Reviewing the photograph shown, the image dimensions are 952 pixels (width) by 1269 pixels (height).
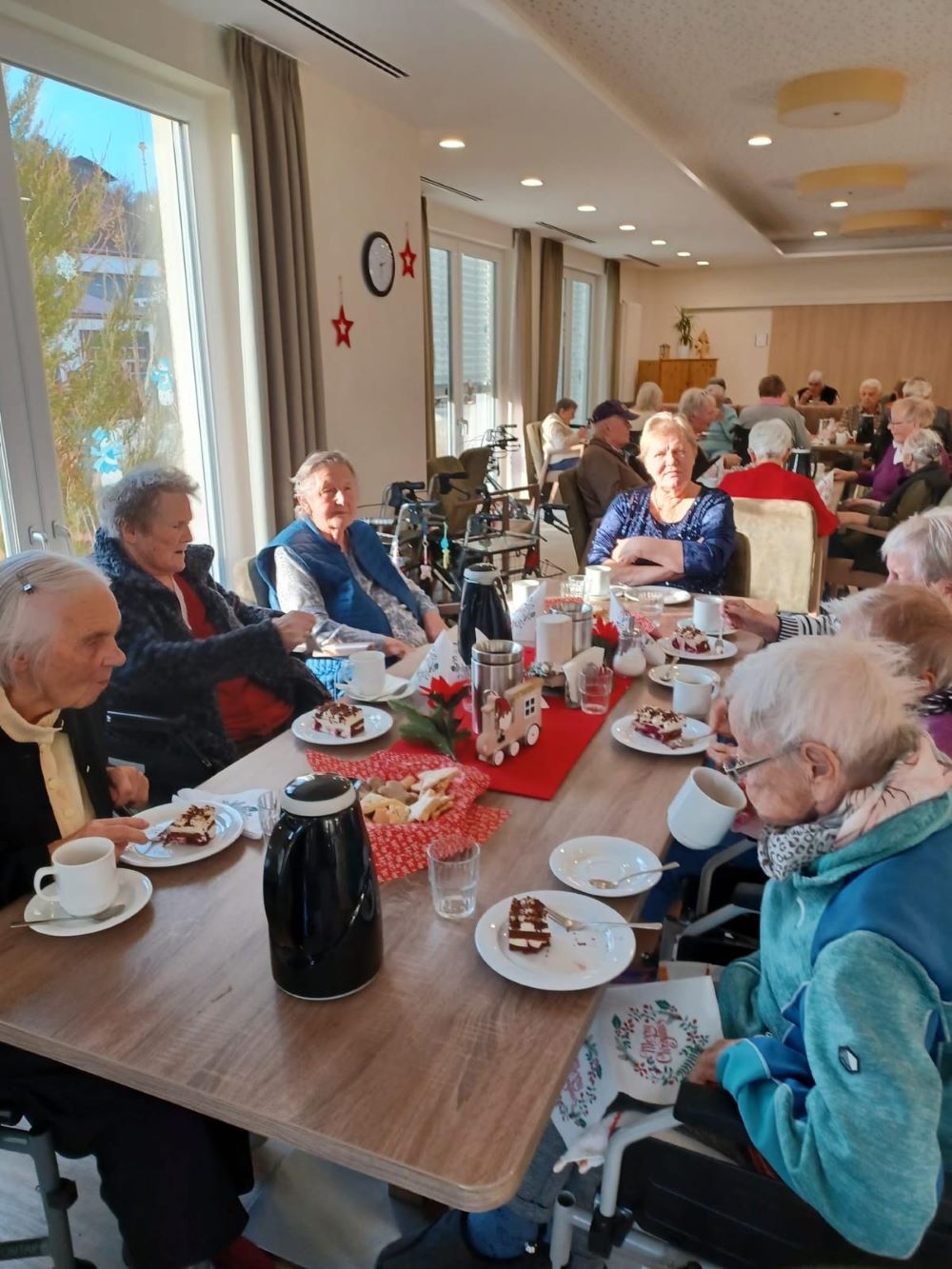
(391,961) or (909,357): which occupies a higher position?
(909,357)

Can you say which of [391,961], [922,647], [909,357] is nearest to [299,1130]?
[391,961]

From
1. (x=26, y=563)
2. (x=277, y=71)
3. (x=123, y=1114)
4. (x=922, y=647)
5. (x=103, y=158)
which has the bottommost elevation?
(x=123, y=1114)

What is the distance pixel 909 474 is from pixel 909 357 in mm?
8006

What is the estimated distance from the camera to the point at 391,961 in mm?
1070

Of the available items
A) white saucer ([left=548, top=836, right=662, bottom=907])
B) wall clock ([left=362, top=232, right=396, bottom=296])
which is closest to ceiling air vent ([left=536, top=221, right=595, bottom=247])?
wall clock ([left=362, top=232, right=396, bottom=296])

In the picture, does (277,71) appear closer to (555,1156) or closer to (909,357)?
(555,1156)

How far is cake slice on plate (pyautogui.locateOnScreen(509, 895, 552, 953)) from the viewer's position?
1.08 metres

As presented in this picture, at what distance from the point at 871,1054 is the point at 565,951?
0.38 m

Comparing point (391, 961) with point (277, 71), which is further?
point (277, 71)

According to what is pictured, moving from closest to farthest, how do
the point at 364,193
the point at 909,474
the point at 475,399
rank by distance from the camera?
1. the point at 364,193
2. the point at 909,474
3. the point at 475,399

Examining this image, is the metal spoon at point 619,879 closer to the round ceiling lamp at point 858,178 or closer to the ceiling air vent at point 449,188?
the ceiling air vent at point 449,188

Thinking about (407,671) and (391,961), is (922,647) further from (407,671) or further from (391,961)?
(407,671)

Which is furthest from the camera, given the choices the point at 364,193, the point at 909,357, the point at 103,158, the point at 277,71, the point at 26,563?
the point at 909,357

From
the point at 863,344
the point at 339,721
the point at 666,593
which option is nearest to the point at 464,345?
the point at 666,593
